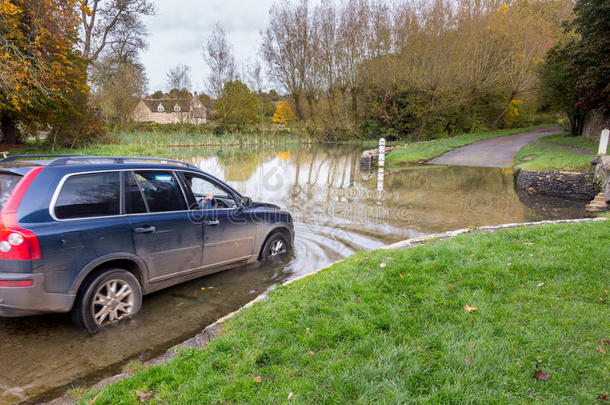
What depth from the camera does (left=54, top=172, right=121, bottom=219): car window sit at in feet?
11.8

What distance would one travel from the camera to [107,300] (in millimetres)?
3912

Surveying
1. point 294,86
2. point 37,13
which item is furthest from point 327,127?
point 37,13

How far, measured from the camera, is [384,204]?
11016 millimetres

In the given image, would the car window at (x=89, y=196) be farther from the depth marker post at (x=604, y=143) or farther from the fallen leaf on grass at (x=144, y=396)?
the depth marker post at (x=604, y=143)

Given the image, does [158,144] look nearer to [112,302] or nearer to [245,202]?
[245,202]

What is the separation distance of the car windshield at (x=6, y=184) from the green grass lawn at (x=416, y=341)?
2.14 meters

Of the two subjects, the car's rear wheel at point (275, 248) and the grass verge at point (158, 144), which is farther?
the grass verge at point (158, 144)

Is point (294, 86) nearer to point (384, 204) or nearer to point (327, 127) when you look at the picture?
point (327, 127)

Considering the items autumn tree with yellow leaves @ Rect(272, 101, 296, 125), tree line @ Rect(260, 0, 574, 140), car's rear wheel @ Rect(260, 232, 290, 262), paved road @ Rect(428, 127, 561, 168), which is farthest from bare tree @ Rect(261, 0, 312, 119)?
car's rear wheel @ Rect(260, 232, 290, 262)

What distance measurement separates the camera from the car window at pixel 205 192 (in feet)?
16.7

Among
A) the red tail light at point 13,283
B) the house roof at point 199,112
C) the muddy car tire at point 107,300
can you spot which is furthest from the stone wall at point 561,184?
the house roof at point 199,112

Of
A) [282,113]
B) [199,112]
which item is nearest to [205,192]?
[282,113]

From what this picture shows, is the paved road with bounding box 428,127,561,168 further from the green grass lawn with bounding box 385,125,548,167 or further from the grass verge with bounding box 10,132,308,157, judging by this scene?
the grass verge with bounding box 10,132,308,157

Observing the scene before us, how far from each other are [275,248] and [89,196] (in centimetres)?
324
